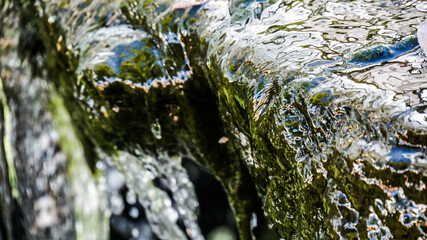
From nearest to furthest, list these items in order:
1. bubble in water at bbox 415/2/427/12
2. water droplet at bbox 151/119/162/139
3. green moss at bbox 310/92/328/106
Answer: green moss at bbox 310/92/328/106
bubble in water at bbox 415/2/427/12
water droplet at bbox 151/119/162/139

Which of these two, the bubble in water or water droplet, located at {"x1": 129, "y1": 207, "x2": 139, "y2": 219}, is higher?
the bubble in water

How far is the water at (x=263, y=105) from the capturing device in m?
1.26

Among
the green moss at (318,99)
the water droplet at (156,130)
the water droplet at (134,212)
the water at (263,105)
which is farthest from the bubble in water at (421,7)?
→ the water droplet at (134,212)

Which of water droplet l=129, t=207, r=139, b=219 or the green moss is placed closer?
the green moss

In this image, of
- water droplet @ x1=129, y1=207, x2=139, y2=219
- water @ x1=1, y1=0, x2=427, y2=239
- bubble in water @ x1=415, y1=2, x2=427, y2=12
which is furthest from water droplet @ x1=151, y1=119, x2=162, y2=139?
bubble in water @ x1=415, y1=2, x2=427, y2=12

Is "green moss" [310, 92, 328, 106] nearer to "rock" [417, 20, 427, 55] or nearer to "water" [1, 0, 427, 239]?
"water" [1, 0, 427, 239]

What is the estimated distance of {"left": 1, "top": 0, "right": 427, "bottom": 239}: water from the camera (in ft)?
4.14

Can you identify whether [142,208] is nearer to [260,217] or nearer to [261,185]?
[260,217]

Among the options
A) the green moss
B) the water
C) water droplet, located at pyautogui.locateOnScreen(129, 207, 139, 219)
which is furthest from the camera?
water droplet, located at pyautogui.locateOnScreen(129, 207, 139, 219)

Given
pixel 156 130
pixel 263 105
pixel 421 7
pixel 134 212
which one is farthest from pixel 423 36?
pixel 134 212

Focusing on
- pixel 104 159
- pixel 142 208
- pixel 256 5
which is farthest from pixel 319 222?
pixel 142 208

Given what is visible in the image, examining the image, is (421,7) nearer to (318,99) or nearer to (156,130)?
(318,99)

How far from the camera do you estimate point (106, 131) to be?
98.9 inches

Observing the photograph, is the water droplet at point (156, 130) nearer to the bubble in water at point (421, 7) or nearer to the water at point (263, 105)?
the water at point (263, 105)
